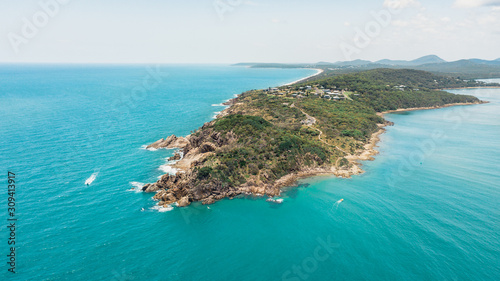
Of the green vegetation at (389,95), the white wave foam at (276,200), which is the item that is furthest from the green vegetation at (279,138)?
the green vegetation at (389,95)

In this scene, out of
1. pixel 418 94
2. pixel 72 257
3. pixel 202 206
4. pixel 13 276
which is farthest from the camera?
pixel 418 94

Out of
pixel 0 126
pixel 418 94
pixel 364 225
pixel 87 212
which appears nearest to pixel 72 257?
pixel 87 212

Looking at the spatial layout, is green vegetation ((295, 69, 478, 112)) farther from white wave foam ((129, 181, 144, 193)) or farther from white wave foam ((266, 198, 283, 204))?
white wave foam ((129, 181, 144, 193))

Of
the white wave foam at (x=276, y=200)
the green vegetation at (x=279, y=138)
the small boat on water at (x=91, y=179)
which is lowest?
the white wave foam at (x=276, y=200)

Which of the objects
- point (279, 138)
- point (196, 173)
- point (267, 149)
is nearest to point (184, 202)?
point (196, 173)

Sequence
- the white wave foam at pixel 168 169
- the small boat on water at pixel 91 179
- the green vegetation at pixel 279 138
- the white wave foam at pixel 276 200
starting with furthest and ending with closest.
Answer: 1. the white wave foam at pixel 168 169
2. the green vegetation at pixel 279 138
3. the small boat on water at pixel 91 179
4. the white wave foam at pixel 276 200

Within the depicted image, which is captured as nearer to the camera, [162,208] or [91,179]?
[162,208]

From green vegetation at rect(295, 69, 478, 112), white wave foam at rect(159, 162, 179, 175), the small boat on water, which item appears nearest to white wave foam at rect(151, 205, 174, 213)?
white wave foam at rect(159, 162, 179, 175)

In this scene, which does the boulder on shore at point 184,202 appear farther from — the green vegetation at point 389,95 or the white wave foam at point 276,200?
the green vegetation at point 389,95

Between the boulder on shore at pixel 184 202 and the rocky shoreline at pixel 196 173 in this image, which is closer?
the boulder on shore at pixel 184 202

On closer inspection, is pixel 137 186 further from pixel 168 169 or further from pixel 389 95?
pixel 389 95

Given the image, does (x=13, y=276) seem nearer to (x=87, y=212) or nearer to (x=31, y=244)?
(x=31, y=244)
